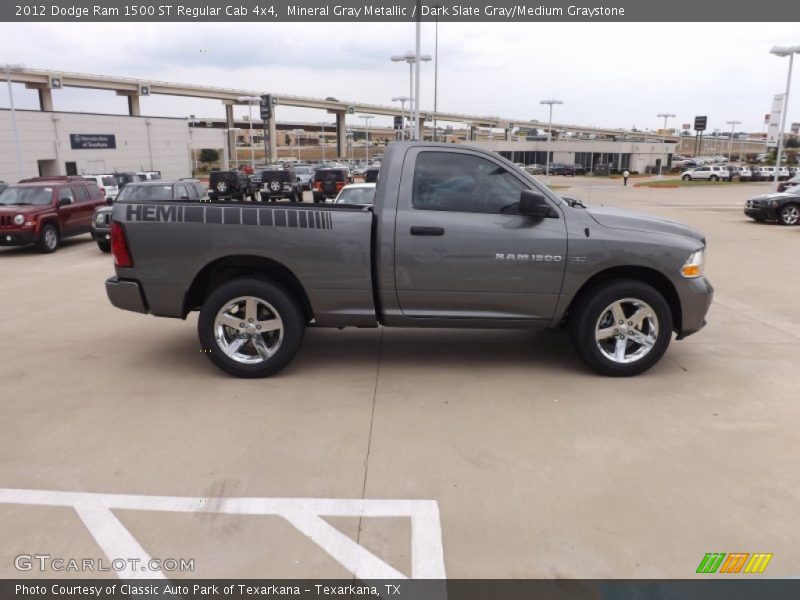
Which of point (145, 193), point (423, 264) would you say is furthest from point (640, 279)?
point (145, 193)

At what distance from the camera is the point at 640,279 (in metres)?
5.60

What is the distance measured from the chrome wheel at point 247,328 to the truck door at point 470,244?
1168mm

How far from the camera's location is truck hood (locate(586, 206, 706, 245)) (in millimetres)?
5457

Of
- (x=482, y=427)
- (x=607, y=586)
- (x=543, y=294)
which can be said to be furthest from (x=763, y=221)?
(x=607, y=586)

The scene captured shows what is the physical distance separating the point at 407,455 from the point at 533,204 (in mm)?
2334

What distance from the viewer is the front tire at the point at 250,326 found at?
539 cm

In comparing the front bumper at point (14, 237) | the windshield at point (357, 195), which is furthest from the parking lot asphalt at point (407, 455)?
the front bumper at point (14, 237)

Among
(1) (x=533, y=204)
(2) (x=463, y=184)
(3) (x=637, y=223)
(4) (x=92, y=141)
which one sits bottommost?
(3) (x=637, y=223)

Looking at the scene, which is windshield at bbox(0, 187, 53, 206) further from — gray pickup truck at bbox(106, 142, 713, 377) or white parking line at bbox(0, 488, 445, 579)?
white parking line at bbox(0, 488, 445, 579)

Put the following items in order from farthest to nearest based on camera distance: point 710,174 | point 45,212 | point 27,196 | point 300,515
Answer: point 710,174, point 27,196, point 45,212, point 300,515

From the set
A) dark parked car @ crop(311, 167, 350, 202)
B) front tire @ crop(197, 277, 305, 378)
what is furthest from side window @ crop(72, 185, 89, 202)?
front tire @ crop(197, 277, 305, 378)

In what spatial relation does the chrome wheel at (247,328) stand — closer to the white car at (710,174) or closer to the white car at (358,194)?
the white car at (358,194)

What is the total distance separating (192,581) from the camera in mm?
2939

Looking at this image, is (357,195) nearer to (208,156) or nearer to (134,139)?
(134,139)
